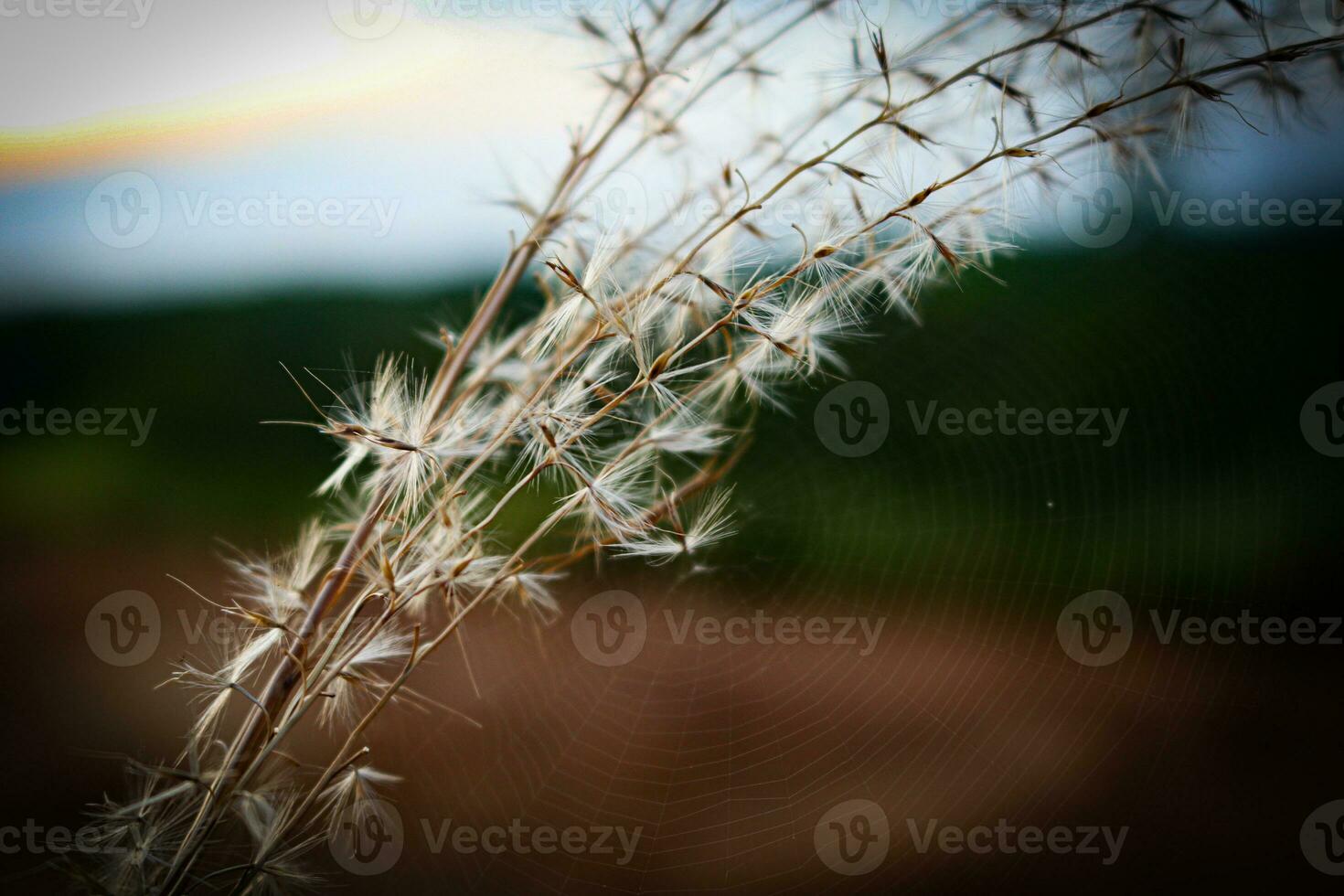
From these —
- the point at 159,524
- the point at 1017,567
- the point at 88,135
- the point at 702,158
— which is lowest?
the point at 159,524

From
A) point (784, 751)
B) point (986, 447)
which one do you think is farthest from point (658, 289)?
point (986, 447)

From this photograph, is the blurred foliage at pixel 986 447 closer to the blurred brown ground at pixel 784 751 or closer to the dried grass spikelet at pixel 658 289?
the blurred brown ground at pixel 784 751

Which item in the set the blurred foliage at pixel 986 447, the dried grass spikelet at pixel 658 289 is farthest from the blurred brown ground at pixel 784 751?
the dried grass spikelet at pixel 658 289

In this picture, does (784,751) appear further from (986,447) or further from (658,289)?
(658,289)

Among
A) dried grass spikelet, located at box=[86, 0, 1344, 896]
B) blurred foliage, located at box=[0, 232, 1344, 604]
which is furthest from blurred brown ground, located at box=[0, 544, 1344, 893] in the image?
dried grass spikelet, located at box=[86, 0, 1344, 896]

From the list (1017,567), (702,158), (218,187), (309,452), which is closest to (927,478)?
(1017,567)

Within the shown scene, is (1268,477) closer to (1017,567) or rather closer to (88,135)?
(1017,567)
